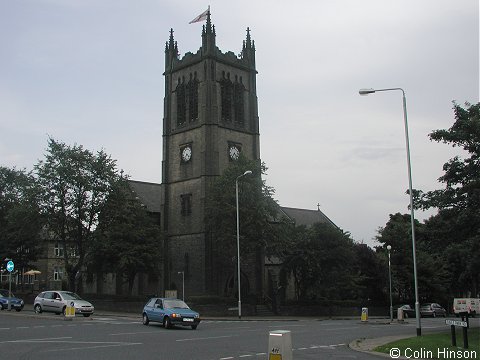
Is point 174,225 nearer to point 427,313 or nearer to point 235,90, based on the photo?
point 235,90

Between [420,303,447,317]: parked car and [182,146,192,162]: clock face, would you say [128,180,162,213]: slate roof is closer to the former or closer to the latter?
[182,146,192,162]: clock face

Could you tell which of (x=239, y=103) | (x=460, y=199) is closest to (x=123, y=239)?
(x=239, y=103)

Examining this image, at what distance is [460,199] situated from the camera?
2611 cm

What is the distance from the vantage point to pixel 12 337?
21.8 m

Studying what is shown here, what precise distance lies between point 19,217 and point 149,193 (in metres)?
22.3

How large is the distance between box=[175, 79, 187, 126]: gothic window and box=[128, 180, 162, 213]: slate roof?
9.63 metres

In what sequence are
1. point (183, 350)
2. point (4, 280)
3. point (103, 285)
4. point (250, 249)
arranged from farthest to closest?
point (4, 280)
point (103, 285)
point (250, 249)
point (183, 350)

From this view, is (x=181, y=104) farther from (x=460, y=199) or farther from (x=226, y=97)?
(x=460, y=199)

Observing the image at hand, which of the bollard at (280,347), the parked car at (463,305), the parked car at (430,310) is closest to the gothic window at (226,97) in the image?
the parked car at (430,310)

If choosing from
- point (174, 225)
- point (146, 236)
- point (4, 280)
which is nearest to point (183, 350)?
point (146, 236)

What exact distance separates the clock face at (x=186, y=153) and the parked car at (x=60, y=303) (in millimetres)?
28448

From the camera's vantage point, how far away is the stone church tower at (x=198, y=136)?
61406mm

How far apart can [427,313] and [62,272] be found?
52044 mm

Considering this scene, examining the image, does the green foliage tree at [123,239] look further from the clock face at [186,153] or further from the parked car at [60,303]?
the parked car at [60,303]
